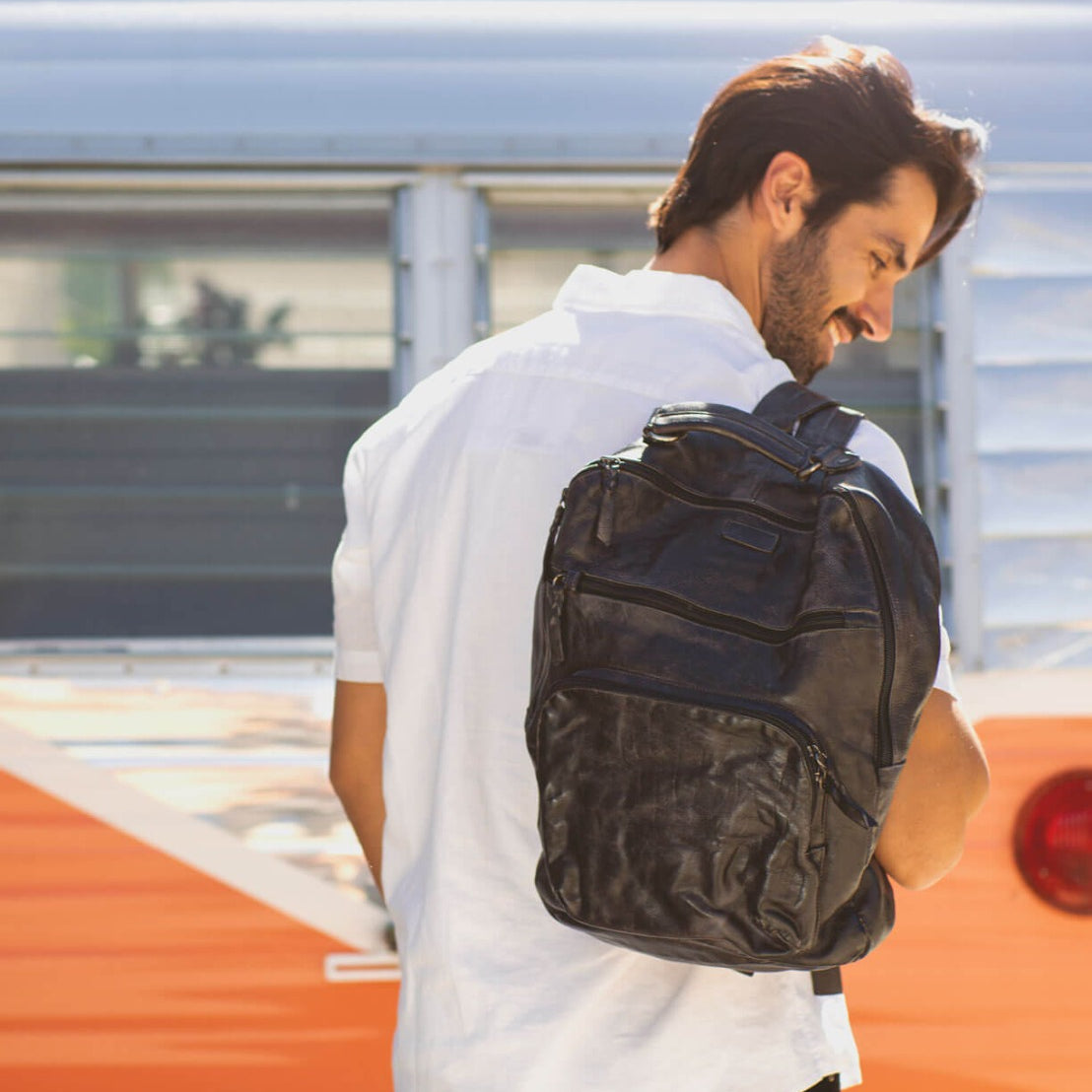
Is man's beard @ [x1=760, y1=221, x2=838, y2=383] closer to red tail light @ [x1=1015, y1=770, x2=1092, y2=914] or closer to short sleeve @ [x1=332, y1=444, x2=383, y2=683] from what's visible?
short sleeve @ [x1=332, y1=444, x2=383, y2=683]

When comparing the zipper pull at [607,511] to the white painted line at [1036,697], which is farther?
the white painted line at [1036,697]

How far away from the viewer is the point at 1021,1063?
7.80ft

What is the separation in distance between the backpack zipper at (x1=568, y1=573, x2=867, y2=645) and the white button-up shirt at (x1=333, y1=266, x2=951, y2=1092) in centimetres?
16

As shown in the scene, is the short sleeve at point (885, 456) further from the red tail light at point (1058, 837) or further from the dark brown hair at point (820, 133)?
the red tail light at point (1058, 837)

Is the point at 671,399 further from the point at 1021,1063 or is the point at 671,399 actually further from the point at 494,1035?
the point at 1021,1063

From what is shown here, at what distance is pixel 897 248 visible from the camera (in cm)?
157

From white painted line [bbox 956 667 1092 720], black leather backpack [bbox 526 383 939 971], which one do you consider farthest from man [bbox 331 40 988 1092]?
white painted line [bbox 956 667 1092 720]

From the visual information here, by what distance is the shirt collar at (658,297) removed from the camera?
1.37 meters

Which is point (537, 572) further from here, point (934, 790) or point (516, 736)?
point (934, 790)

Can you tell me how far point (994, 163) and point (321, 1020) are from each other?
186 cm

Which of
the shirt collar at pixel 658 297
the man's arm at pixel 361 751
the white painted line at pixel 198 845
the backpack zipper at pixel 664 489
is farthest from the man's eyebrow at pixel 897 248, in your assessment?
the white painted line at pixel 198 845

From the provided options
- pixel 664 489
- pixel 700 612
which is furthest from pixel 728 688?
pixel 664 489

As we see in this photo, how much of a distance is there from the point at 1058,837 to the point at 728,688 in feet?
4.90

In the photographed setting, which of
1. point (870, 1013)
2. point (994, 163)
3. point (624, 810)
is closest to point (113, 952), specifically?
point (870, 1013)
